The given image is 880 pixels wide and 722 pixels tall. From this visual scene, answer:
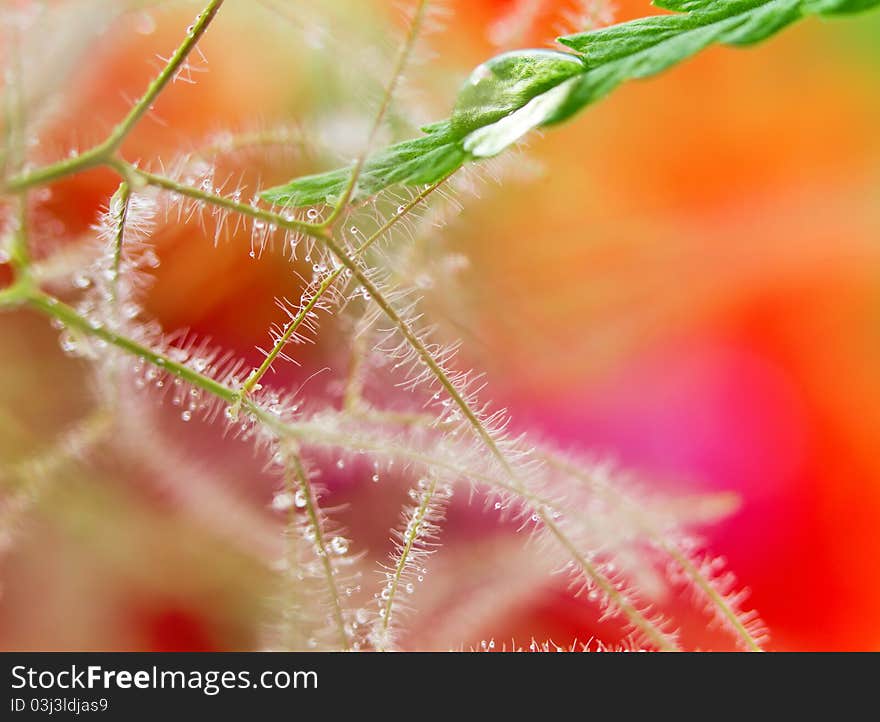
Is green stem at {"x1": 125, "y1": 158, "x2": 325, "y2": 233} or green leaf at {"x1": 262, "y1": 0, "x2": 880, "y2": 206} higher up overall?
green stem at {"x1": 125, "y1": 158, "x2": 325, "y2": 233}

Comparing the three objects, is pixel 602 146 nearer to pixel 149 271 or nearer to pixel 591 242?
pixel 591 242

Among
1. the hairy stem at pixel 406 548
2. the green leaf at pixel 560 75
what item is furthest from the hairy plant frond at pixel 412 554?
the green leaf at pixel 560 75

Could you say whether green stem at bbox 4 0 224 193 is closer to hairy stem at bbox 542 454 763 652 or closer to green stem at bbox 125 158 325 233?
green stem at bbox 125 158 325 233

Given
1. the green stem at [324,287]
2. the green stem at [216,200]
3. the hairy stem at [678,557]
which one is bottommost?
the hairy stem at [678,557]

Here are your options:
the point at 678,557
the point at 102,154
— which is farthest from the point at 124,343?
the point at 678,557

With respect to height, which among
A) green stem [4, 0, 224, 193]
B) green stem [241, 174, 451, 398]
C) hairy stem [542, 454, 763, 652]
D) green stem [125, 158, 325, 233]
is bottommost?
hairy stem [542, 454, 763, 652]

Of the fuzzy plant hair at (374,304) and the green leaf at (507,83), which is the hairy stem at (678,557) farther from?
the green leaf at (507,83)

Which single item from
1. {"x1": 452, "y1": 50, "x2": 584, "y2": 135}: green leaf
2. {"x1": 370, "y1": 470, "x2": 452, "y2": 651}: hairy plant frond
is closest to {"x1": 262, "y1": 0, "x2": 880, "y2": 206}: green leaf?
{"x1": 452, "y1": 50, "x2": 584, "y2": 135}: green leaf
